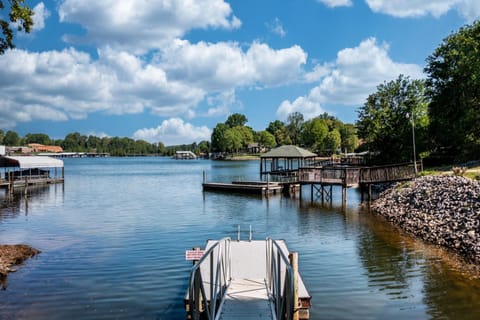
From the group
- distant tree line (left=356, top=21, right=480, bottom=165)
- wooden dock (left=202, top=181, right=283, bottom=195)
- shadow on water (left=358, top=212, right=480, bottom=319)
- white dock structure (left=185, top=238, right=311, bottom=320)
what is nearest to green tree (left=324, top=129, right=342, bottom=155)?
distant tree line (left=356, top=21, right=480, bottom=165)

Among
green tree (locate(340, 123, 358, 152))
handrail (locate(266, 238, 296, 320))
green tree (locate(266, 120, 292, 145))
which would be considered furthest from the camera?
green tree (locate(266, 120, 292, 145))

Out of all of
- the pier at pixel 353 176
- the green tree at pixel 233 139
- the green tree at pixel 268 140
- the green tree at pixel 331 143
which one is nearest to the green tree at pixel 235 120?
the green tree at pixel 233 139

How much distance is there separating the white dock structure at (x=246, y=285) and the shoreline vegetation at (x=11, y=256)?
24.4 ft

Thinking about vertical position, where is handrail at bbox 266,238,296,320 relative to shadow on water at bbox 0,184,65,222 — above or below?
above

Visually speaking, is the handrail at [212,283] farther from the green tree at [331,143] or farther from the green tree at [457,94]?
the green tree at [331,143]

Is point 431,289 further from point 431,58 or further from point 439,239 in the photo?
point 431,58

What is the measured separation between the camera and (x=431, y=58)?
144ft

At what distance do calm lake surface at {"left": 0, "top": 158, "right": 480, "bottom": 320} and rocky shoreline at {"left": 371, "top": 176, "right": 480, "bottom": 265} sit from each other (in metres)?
0.84

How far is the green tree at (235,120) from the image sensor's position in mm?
187500

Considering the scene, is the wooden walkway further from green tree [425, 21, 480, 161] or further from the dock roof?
the dock roof

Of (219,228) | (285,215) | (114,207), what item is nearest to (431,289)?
(219,228)

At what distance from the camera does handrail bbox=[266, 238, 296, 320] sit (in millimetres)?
6918

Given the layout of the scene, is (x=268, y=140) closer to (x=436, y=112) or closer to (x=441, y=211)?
(x=436, y=112)

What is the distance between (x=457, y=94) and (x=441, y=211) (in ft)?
78.3
